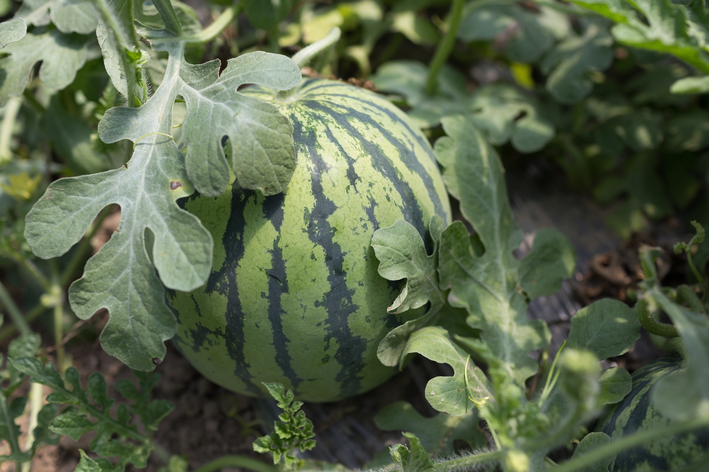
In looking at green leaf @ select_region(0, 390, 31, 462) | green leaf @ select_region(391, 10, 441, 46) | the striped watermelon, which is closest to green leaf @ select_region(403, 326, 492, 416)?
Result: the striped watermelon

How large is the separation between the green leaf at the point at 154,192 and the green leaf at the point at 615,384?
0.96m

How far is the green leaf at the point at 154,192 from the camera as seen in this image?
122 cm

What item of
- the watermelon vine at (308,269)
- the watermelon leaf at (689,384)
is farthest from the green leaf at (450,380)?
the watermelon leaf at (689,384)

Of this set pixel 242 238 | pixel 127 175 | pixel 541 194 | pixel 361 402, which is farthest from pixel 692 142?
pixel 127 175

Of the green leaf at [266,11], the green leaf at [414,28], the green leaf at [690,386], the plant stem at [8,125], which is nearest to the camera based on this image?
the green leaf at [690,386]

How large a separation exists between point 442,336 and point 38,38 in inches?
62.0

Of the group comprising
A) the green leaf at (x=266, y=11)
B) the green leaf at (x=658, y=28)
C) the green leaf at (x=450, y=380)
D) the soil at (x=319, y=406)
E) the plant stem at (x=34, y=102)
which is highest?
the green leaf at (x=658, y=28)

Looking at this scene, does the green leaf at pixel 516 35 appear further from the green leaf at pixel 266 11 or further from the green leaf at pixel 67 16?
the green leaf at pixel 67 16

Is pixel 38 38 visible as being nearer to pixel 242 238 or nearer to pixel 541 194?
pixel 242 238

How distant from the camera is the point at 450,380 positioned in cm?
138

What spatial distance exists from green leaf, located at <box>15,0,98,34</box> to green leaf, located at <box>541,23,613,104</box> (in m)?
1.67

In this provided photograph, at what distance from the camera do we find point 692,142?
2.15 meters

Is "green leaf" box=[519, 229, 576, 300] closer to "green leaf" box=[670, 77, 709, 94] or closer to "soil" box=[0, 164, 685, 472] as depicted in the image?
"soil" box=[0, 164, 685, 472]

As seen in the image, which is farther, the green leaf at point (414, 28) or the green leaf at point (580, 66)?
the green leaf at point (414, 28)
